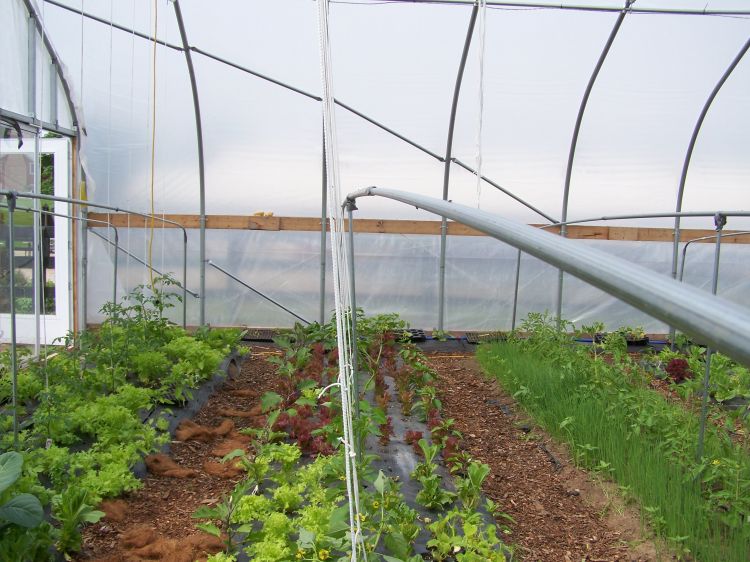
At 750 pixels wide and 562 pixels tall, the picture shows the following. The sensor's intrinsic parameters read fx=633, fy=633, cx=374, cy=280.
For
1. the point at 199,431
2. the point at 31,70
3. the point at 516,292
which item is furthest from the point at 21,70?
the point at 516,292

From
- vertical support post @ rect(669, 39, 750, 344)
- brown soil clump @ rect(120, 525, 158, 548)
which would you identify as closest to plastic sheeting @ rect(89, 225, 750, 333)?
vertical support post @ rect(669, 39, 750, 344)

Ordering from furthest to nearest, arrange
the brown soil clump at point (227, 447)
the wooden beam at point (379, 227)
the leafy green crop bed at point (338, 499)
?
the wooden beam at point (379, 227)
the brown soil clump at point (227, 447)
the leafy green crop bed at point (338, 499)

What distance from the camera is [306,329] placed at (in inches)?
250

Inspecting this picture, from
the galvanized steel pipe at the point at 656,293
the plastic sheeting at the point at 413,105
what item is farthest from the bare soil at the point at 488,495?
the plastic sheeting at the point at 413,105

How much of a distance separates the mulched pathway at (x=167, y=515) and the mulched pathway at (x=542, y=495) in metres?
1.34

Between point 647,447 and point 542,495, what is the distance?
591 mm

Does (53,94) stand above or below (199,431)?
above

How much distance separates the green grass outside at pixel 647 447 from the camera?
7.67 ft

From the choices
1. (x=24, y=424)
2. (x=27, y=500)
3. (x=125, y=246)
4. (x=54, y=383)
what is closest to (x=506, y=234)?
(x=27, y=500)

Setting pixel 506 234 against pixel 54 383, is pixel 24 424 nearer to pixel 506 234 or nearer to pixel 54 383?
pixel 54 383

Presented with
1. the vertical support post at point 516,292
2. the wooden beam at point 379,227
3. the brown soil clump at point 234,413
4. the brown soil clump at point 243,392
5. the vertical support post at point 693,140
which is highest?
the vertical support post at point 693,140

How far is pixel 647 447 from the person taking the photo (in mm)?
2898

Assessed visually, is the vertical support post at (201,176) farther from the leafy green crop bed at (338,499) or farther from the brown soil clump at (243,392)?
the leafy green crop bed at (338,499)

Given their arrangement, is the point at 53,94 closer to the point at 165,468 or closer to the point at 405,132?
the point at 405,132
